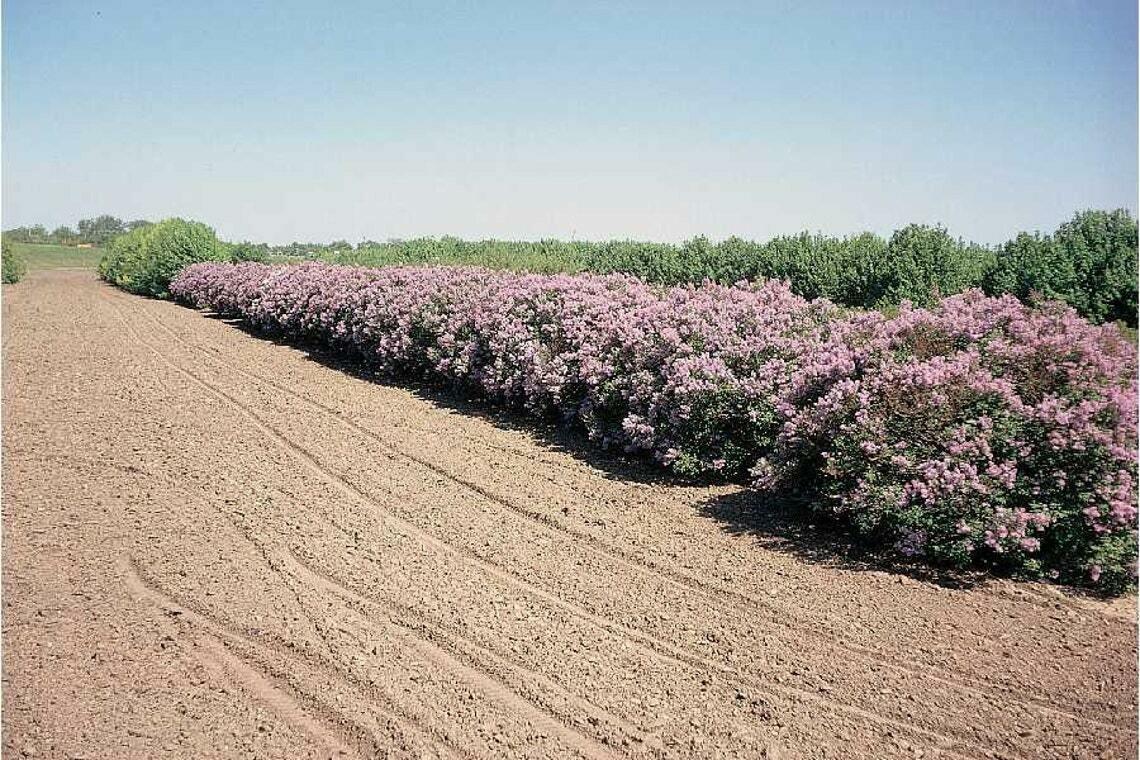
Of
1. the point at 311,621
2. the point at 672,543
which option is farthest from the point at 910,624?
the point at 311,621

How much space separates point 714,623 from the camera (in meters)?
4.60

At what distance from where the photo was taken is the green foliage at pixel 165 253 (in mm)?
32719

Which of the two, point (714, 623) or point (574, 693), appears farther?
point (714, 623)

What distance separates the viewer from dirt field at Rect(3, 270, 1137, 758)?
362 centimetres

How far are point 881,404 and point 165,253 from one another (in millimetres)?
33322

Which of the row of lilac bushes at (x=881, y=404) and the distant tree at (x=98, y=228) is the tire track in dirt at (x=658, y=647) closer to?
the row of lilac bushes at (x=881, y=404)

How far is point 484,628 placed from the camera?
Answer: 4.52 metres

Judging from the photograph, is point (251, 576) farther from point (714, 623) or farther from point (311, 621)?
point (714, 623)

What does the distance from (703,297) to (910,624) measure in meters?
4.75

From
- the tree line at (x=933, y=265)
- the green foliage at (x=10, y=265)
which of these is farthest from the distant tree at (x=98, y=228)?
the tree line at (x=933, y=265)

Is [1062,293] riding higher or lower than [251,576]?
higher

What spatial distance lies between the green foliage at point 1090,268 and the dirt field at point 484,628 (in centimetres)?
975

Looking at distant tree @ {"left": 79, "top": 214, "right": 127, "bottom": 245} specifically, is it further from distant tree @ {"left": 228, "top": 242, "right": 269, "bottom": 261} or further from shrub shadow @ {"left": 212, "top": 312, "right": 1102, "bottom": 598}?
shrub shadow @ {"left": 212, "top": 312, "right": 1102, "bottom": 598}

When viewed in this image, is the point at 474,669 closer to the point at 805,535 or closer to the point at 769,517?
the point at 805,535
